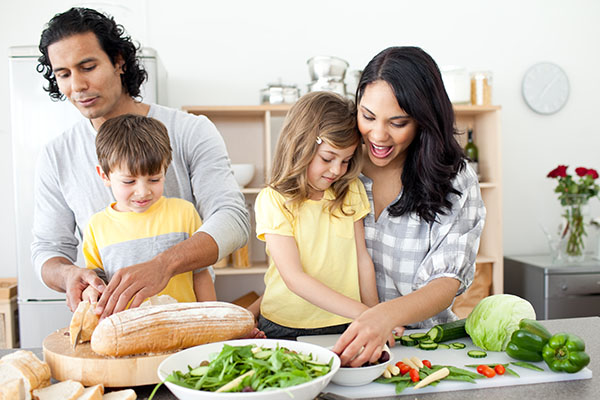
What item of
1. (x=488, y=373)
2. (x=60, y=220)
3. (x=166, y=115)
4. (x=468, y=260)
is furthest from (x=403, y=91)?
(x=60, y=220)

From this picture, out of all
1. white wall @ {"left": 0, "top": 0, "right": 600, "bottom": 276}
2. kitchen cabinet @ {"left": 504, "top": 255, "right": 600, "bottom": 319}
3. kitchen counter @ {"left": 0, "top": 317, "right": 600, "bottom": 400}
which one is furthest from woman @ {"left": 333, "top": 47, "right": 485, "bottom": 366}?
A: white wall @ {"left": 0, "top": 0, "right": 600, "bottom": 276}

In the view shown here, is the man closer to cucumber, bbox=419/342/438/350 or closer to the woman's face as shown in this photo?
the woman's face

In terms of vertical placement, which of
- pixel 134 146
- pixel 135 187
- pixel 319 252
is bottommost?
pixel 319 252

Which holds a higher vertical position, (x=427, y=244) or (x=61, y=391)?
(x=427, y=244)

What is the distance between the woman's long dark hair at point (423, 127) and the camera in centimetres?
144

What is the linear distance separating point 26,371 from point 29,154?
7.23 ft

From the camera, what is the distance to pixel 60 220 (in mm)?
1766

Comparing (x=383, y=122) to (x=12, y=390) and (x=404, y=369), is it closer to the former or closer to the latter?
(x=404, y=369)

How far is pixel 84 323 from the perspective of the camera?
115cm

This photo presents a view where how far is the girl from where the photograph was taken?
153 centimetres

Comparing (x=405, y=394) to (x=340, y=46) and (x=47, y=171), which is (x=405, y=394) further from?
(x=340, y=46)

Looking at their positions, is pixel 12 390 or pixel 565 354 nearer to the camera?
pixel 12 390

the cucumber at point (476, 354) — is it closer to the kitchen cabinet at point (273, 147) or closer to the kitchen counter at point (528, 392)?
the kitchen counter at point (528, 392)

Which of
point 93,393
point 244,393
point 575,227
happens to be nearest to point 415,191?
point 244,393
